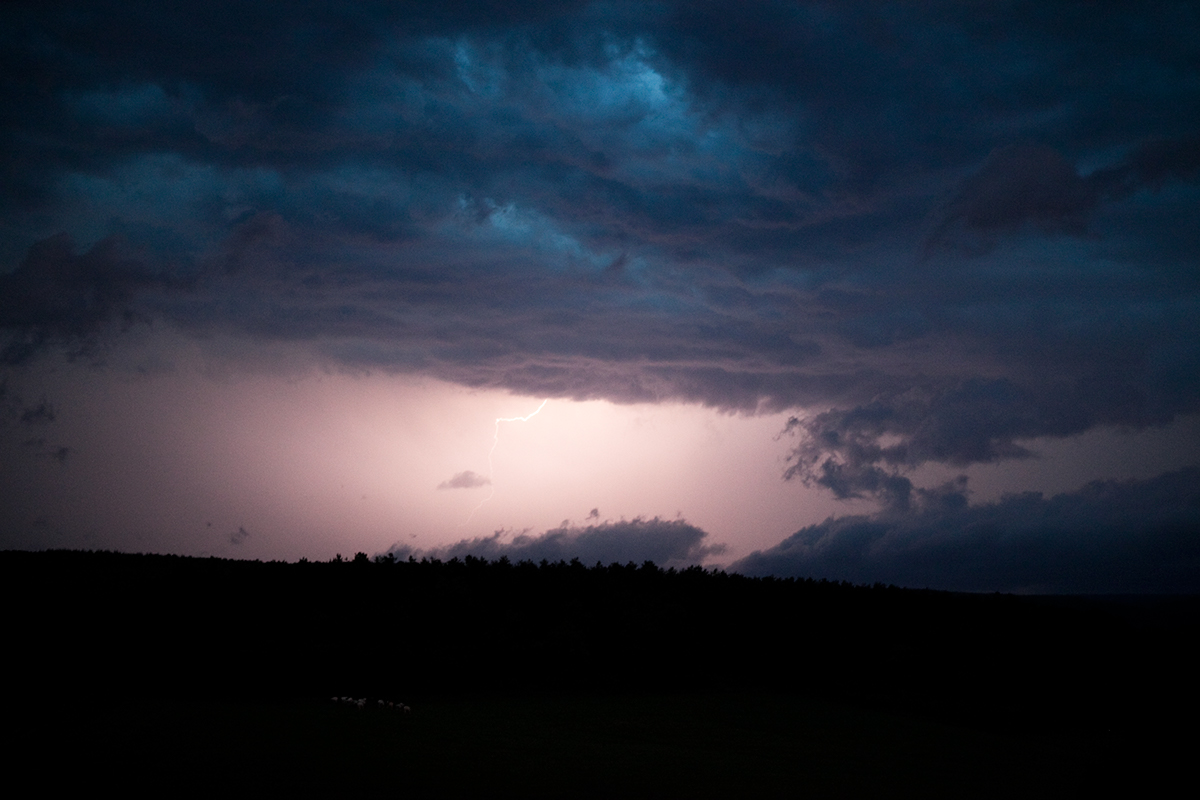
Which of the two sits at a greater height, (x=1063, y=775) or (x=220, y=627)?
(x=220, y=627)

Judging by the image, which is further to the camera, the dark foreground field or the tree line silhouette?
the tree line silhouette

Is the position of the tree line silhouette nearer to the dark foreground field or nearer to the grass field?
the dark foreground field

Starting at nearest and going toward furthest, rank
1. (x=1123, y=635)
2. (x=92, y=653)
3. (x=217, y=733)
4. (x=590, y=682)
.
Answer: (x=217, y=733) → (x=92, y=653) → (x=590, y=682) → (x=1123, y=635)

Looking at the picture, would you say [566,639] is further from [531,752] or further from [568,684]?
[531,752]

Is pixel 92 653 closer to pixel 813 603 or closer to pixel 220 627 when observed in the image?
pixel 220 627

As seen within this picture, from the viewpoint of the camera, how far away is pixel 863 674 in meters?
26.7

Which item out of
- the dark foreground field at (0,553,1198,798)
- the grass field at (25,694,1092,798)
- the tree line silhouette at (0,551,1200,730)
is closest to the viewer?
the grass field at (25,694,1092,798)

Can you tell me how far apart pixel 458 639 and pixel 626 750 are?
10.3 meters

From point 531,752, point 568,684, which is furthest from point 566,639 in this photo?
point 531,752

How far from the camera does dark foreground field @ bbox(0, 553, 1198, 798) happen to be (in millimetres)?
12789

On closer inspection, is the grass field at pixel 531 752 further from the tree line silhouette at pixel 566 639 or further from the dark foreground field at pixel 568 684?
the tree line silhouette at pixel 566 639

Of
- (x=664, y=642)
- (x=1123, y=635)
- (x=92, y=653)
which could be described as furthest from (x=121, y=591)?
(x=1123, y=635)

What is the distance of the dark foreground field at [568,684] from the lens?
12789 mm

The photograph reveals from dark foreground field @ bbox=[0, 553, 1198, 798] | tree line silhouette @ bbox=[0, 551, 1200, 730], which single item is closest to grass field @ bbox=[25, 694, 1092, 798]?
dark foreground field @ bbox=[0, 553, 1198, 798]
